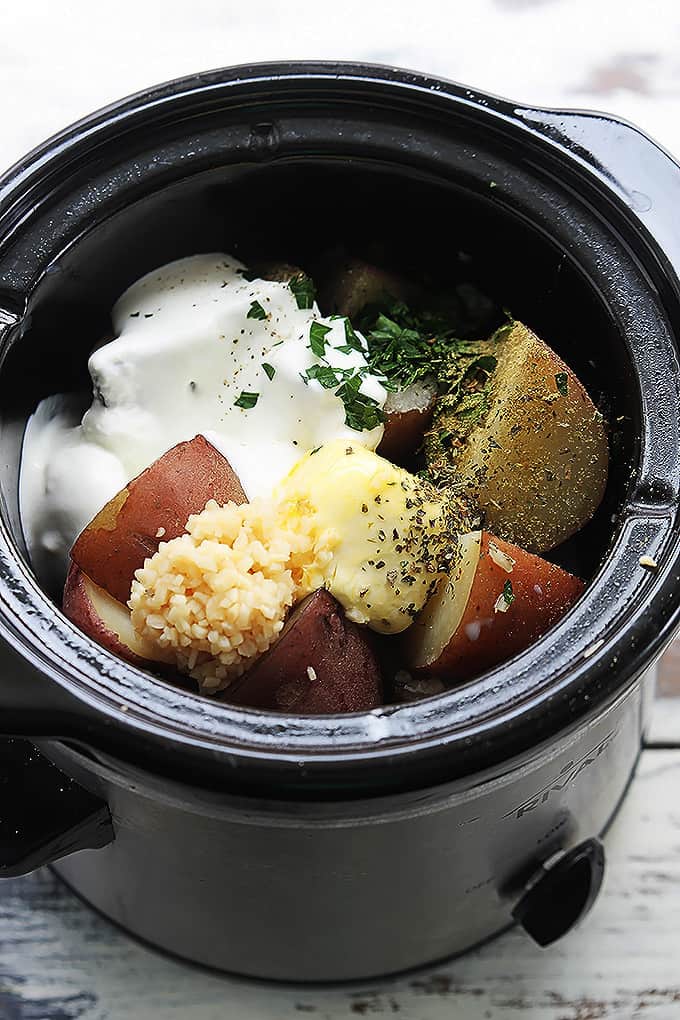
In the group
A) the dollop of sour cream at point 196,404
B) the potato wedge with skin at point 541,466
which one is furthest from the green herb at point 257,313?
the potato wedge with skin at point 541,466

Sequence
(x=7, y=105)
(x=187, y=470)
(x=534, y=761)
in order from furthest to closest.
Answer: (x=7, y=105)
(x=187, y=470)
(x=534, y=761)

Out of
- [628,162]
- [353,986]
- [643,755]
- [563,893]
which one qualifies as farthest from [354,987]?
[628,162]

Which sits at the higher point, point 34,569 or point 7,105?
point 7,105

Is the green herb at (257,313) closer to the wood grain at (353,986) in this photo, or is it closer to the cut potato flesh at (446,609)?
the cut potato flesh at (446,609)

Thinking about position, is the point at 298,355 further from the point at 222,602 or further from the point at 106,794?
the point at 106,794

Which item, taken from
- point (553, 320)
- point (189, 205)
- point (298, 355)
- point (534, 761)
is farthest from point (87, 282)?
point (534, 761)

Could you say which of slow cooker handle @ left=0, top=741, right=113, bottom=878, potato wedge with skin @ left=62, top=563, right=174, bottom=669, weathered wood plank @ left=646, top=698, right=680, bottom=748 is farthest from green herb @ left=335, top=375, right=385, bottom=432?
weathered wood plank @ left=646, top=698, right=680, bottom=748

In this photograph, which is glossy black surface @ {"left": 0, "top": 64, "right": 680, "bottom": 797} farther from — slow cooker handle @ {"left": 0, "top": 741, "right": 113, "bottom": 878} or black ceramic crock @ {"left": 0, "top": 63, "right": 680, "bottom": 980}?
slow cooker handle @ {"left": 0, "top": 741, "right": 113, "bottom": 878}
